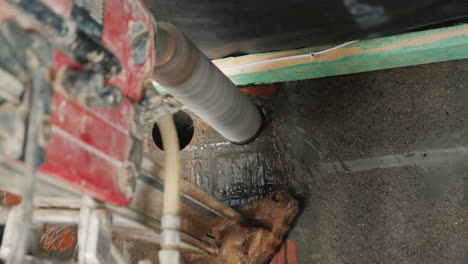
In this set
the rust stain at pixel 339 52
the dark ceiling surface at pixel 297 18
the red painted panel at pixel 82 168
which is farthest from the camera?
the rust stain at pixel 339 52

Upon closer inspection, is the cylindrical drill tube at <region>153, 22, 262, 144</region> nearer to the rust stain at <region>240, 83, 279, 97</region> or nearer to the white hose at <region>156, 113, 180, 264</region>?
the rust stain at <region>240, 83, 279, 97</region>

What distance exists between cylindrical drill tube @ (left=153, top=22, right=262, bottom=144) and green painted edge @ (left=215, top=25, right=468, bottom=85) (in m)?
0.27

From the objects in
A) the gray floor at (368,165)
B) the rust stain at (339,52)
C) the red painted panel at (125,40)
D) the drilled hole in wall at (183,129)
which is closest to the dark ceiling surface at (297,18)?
the rust stain at (339,52)

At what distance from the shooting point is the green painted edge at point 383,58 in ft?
6.04

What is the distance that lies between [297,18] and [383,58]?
0.48 metres

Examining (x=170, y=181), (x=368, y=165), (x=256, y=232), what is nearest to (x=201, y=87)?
(x=170, y=181)

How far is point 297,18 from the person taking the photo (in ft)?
5.78

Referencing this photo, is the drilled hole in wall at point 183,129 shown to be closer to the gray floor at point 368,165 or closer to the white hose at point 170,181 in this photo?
the gray floor at point 368,165

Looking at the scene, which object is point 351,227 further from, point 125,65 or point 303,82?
point 125,65

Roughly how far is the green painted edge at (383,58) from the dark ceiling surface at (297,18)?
64 millimetres

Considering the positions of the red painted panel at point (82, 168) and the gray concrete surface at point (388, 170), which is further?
the gray concrete surface at point (388, 170)

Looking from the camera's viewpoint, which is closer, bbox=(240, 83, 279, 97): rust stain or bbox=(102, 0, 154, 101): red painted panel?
bbox=(102, 0, 154, 101): red painted panel

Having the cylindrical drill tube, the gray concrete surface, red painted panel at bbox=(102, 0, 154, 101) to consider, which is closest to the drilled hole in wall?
the cylindrical drill tube

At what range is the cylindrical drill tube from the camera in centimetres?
136
